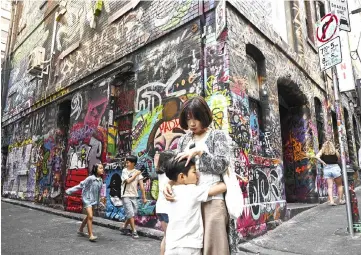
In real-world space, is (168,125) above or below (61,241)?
above

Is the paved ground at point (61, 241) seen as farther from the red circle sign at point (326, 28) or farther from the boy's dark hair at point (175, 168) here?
the red circle sign at point (326, 28)

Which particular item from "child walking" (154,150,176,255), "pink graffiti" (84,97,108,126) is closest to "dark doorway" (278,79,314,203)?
"pink graffiti" (84,97,108,126)

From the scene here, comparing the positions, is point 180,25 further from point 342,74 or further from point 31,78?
point 31,78

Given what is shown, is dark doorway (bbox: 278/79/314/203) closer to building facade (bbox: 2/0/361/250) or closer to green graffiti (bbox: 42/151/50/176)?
building facade (bbox: 2/0/361/250)

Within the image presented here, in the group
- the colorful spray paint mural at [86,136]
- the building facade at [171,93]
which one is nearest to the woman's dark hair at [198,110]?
the building facade at [171,93]

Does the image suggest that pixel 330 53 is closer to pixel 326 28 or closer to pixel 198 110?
pixel 326 28

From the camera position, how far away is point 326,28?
16.9 feet

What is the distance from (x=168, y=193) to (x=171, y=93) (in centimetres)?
448

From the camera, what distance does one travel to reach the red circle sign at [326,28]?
5012mm

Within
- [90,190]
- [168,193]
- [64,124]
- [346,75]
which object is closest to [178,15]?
[90,190]

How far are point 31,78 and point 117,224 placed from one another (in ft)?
32.5

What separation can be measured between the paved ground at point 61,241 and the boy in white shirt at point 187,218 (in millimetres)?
2807

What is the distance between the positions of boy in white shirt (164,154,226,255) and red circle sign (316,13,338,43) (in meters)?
4.23

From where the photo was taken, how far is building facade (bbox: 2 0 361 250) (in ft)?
18.7
